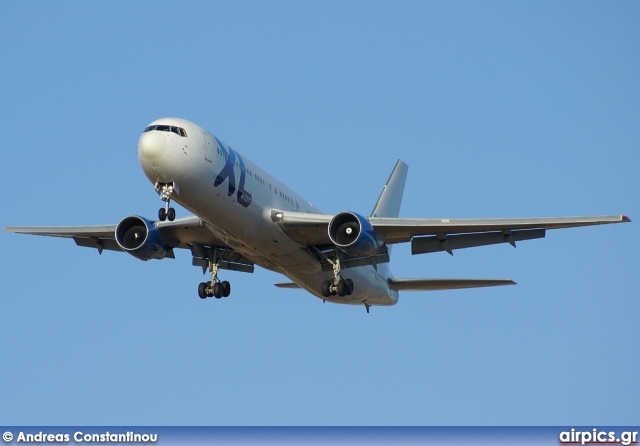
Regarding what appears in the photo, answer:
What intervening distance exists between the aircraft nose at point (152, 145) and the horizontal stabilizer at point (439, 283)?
1462 centimetres

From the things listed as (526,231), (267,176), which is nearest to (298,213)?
(267,176)

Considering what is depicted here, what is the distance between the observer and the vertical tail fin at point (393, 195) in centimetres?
5084

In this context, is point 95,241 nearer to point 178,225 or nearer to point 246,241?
point 178,225

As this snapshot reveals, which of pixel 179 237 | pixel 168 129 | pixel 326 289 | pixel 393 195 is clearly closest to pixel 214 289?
pixel 179 237

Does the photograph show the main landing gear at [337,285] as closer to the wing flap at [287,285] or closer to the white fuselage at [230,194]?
the white fuselage at [230,194]

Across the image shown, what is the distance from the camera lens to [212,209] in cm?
3609

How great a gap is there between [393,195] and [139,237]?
1605 cm

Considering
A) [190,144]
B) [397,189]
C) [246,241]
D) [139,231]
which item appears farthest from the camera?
[397,189]

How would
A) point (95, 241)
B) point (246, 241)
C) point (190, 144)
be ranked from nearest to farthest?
point (190, 144)
point (246, 241)
point (95, 241)

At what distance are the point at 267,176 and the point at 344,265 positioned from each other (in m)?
5.23

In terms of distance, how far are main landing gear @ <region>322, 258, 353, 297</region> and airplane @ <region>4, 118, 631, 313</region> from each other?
39mm

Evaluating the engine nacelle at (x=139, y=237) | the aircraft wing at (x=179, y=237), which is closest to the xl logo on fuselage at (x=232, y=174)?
the aircraft wing at (x=179, y=237)

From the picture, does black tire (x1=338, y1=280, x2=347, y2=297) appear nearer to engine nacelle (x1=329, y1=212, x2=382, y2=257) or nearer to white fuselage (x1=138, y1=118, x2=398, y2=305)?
white fuselage (x1=138, y1=118, x2=398, y2=305)

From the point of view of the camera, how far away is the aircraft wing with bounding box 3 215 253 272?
134ft
